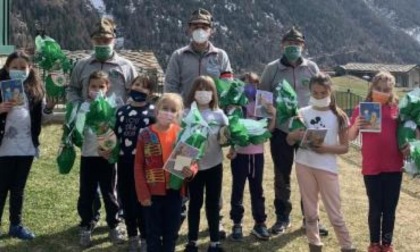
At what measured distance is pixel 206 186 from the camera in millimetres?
5164

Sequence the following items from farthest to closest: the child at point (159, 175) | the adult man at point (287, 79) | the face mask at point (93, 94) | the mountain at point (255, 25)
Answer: the mountain at point (255, 25)
the adult man at point (287, 79)
the face mask at point (93, 94)
the child at point (159, 175)

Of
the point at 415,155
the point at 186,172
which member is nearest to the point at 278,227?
the point at 415,155

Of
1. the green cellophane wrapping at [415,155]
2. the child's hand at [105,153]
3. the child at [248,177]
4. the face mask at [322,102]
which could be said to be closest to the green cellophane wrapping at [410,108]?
the green cellophane wrapping at [415,155]

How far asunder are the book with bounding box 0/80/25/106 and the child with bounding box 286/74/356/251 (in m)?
2.51

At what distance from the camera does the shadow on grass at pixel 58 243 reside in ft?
17.9

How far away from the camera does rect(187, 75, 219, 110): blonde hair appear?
16.5 ft

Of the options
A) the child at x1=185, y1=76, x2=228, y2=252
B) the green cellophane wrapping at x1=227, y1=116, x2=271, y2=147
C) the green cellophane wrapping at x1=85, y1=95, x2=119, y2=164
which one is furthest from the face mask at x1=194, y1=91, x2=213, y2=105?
the green cellophane wrapping at x1=85, y1=95, x2=119, y2=164

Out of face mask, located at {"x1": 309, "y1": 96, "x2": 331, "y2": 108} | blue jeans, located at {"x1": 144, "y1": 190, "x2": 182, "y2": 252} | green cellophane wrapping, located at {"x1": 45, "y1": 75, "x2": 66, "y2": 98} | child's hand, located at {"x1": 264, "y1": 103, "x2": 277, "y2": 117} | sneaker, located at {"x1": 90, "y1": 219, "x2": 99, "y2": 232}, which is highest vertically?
green cellophane wrapping, located at {"x1": 45, "y1": 75, "x2": 66, "y2": 98}

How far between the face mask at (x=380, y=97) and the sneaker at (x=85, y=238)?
9.77 ft

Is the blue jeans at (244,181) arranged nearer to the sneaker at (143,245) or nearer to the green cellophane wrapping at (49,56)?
the sneaker at (143,245)

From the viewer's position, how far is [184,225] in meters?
6.26

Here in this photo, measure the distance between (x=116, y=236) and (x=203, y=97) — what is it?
5.52ft

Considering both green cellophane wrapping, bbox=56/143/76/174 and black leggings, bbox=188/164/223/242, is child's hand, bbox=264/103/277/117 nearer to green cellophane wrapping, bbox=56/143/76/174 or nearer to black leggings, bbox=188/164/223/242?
black leggings, bbox=188/164/223/242

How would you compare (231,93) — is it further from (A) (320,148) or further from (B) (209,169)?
(A) (320,148)
